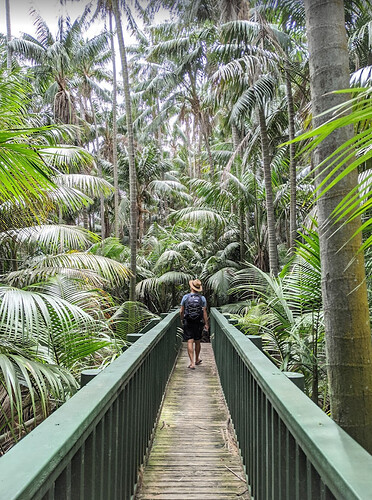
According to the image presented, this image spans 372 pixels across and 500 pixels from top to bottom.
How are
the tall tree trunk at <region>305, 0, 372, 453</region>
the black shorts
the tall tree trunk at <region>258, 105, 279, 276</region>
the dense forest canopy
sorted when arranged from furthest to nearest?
the tall tree trunk at <region>258, 105, 279, 276</region>, the black shorts, the dense forest canopy, the tall tree trunk at <region>305, 0, 372, 453</region>

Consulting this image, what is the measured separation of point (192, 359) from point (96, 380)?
521cm

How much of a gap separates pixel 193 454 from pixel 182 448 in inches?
6.3

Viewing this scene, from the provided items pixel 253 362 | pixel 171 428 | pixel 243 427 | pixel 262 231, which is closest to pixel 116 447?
pixel 253 362

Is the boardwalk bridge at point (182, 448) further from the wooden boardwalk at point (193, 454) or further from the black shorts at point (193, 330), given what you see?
the black shorts at point (193, 330)

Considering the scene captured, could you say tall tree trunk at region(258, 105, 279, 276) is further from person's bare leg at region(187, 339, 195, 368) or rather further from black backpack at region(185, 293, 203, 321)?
person's bare leg at region(187, 339, 195, 368)

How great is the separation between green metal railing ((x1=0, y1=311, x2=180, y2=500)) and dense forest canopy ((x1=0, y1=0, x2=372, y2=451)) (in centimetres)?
48

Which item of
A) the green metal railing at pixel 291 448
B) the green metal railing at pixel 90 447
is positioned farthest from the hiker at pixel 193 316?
the green metal railing at pixel 291 448

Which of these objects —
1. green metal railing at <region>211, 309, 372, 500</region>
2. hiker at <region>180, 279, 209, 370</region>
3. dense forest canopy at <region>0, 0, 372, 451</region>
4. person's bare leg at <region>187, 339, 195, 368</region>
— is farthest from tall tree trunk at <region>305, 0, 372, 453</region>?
person's bare leg at <region>187, 339, 195, 368</region>

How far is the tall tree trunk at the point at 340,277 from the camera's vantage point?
72.2 inches

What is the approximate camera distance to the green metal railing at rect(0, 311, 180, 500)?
1.04 metres

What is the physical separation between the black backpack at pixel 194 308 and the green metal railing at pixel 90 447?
3.64 meters

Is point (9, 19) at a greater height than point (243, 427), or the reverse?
point (9, 19)

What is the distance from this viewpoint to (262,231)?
468 inches

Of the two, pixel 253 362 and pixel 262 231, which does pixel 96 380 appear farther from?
pixel 262 231
